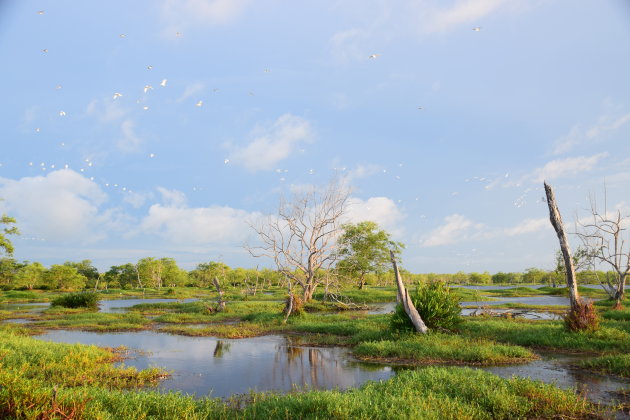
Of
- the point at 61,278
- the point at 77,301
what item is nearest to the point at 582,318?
the point at 77,301

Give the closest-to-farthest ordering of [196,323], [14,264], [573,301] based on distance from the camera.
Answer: [573,301]
[196,323]
[14,264]

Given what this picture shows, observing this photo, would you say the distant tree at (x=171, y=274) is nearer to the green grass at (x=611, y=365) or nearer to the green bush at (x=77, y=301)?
the green bush at (x=77, y=301)

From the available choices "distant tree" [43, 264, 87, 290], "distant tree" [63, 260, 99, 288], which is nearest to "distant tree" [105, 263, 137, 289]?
"distant tree" [63, 260, 99, 288]

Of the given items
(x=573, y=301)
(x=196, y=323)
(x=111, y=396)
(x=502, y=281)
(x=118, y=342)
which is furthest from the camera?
(x=502, y=281)

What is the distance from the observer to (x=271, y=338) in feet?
66.1

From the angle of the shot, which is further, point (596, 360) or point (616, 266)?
point (616, 266)

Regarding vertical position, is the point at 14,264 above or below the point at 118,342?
above

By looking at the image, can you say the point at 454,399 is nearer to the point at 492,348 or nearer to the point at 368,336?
the point at 492,348

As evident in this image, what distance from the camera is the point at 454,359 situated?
13.3 meters

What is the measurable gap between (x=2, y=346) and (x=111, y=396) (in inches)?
340

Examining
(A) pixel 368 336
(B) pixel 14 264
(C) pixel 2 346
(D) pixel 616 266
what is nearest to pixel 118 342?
(C) pixel 2 346

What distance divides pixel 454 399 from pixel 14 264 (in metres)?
83.2

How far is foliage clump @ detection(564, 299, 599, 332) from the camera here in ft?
52.8

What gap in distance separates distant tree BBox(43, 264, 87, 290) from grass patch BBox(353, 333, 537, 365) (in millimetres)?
87121
